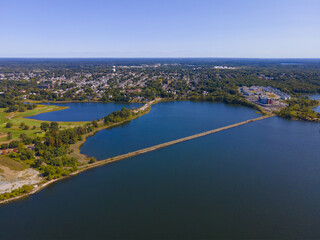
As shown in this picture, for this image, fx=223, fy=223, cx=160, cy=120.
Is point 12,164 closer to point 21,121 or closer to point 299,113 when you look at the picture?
point 21,121

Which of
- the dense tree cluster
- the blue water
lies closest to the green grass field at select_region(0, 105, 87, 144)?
the blue water

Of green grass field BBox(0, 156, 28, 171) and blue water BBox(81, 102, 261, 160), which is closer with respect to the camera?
green grass field BBox(0, 156, 28, 171)

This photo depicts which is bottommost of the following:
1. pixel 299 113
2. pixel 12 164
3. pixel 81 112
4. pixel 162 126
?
pixel 12 164

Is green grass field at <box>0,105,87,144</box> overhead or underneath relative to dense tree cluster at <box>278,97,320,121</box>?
underneath

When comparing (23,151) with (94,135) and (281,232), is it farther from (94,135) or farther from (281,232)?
(281,232)

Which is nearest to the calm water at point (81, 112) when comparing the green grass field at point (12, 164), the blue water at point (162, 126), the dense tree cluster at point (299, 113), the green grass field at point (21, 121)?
the green grass field at point (21, 121)

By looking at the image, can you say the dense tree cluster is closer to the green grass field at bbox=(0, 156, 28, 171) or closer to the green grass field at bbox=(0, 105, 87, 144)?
the green grass field at bbox=(0, 105, 87, 144)

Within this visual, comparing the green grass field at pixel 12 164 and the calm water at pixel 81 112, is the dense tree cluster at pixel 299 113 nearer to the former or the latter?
the calm water at pixel 81 112

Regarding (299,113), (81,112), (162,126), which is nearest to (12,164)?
(162,126)

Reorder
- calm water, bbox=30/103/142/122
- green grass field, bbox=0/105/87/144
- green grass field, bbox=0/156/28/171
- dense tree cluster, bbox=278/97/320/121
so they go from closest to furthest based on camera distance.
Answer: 1. green grass field, bbox=0/156/28/171
2. green grass field, bbox=0/105/87/144
3. dense tree cluster, bbox=278/97/320/121
4. calm water, bbox=30/103/142/122
